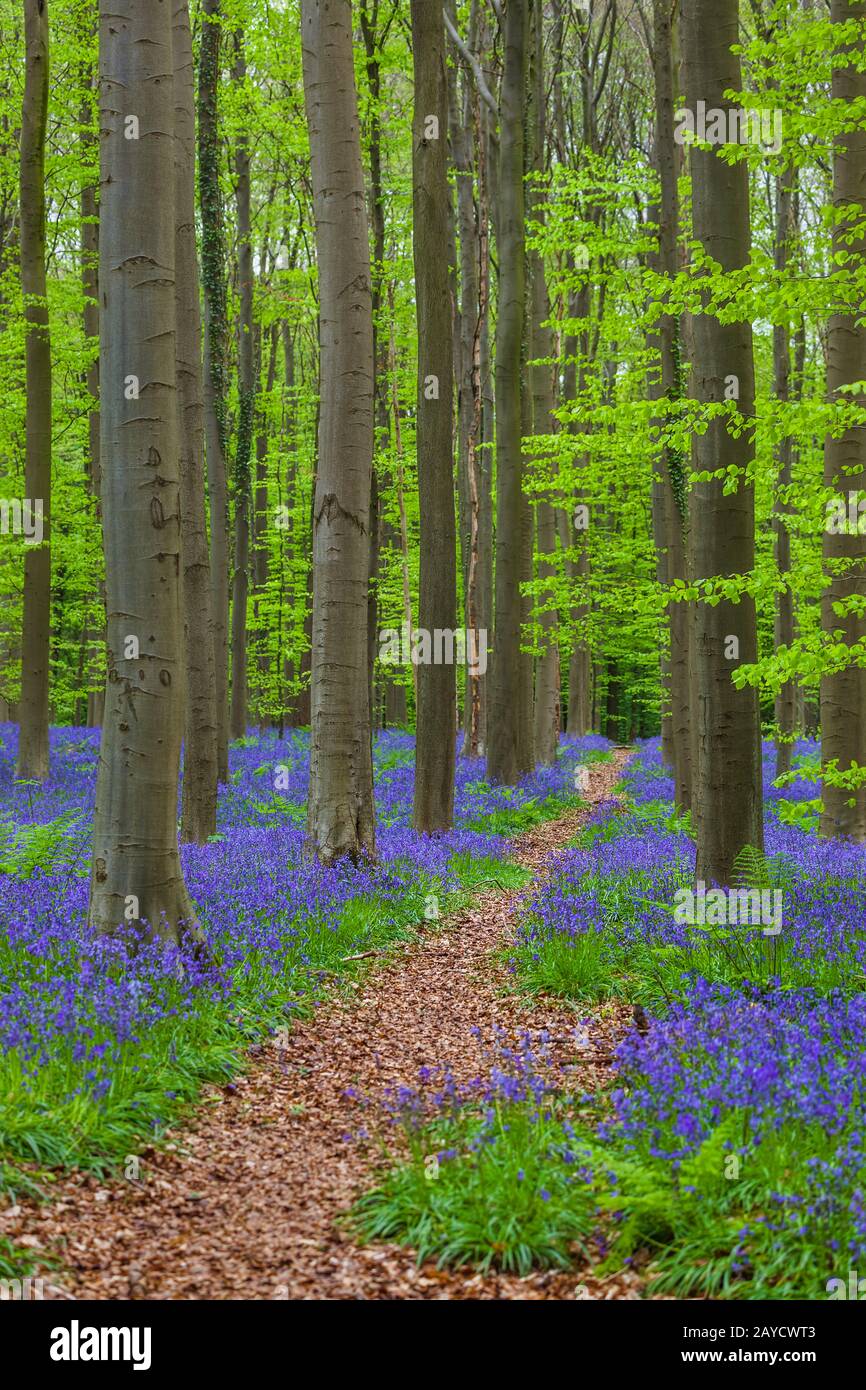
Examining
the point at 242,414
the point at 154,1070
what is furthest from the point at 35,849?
the point at 242,414

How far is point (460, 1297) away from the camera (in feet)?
11.1

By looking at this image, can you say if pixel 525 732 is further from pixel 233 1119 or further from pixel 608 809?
pixel 233 1119

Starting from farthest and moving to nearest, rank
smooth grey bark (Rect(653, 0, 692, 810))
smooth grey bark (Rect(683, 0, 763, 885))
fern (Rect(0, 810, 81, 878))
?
1. smooth grey bark (Rect(653, 0, 692, 810))
2. fern (Rect(0, 810, 81, 878))
3. smooth grey bark (Rect(683, 0, 763, 885))

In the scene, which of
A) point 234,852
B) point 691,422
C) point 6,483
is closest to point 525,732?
point 234,852

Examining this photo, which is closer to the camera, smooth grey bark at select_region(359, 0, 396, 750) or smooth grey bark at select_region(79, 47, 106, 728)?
smooth grey bark at select_region(359, 0, 396, 750)

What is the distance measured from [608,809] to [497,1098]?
1120cm

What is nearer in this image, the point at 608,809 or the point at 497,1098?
the point at 497,1098

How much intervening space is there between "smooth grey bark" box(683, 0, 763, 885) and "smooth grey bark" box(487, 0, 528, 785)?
753cm

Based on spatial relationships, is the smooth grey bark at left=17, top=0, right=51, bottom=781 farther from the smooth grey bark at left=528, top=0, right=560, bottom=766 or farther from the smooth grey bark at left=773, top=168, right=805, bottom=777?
the smooth grey bark at left=773, top=168, right=805, bottom=777

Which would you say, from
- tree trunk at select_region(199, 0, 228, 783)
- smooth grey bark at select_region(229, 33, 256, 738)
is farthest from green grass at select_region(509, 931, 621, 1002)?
smooth grey bark at select_region(229, 33, 256, 738)

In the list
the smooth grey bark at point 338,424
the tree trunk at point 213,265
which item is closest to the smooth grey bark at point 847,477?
the smooth grey bark at point 338,424

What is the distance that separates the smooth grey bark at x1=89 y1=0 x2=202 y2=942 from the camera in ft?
19.3

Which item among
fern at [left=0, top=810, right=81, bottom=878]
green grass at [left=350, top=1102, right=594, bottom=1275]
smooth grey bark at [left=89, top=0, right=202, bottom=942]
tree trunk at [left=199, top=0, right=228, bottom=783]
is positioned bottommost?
green grass at [left=350, top=1102, right=594, bottom=1275]

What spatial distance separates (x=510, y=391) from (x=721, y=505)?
27.0 feet
